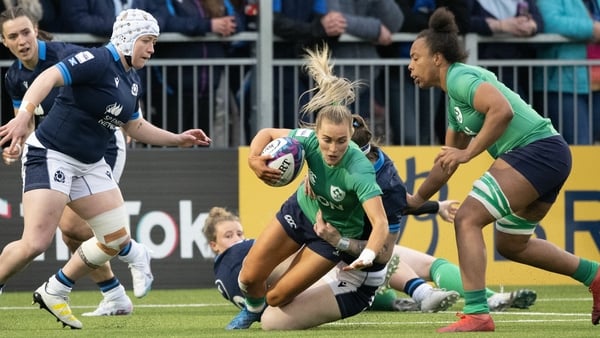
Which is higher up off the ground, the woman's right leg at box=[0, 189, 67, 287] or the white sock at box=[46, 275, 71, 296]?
the woman's right leg at box=[0, 189, 67, 287]

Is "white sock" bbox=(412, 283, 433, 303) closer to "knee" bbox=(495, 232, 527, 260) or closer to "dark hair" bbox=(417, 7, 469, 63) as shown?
"knee" bbox=(495, 232, 527, 260)

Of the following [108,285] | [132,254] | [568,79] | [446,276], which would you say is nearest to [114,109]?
[132,254]

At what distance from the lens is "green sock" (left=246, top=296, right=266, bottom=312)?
944 centimetres

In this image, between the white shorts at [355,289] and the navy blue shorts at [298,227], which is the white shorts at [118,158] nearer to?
the navy blue shorts at [298,227]

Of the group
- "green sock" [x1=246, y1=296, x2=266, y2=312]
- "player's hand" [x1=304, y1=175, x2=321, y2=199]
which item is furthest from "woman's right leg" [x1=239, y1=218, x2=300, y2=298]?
"player's hand" [x1=304, y1=175, x2=321, y2=199]

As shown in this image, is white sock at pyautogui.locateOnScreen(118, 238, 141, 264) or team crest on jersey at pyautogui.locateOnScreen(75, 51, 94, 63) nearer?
team crest on jersey at pyautogui.locateOnScreen(75, 51, 94, 63)

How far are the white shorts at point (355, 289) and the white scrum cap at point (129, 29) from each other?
2.09m

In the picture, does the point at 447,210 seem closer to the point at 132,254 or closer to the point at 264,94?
the point at 132,254

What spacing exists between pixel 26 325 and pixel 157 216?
12.7 ft

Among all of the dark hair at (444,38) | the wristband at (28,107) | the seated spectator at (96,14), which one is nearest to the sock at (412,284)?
the dark hair at (444,38)

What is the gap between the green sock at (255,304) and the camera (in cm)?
944

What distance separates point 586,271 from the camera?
9469mm

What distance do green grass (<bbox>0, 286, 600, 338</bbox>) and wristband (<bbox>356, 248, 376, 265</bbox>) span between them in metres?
0.65

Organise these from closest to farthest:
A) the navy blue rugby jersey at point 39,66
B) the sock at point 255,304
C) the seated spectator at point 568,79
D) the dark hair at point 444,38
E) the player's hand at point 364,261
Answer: the player's hand at point 364,261 → the dark hair at point 444,38 → the sock at point 255,304 → the navy blue rugby jersey at point 39,66 → the seated spectator at point 568,79
